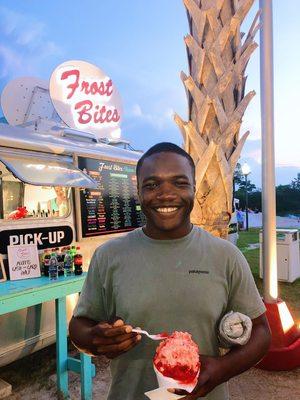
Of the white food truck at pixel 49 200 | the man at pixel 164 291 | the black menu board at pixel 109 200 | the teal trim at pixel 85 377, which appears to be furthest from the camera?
the black menu board at pixel 109 200

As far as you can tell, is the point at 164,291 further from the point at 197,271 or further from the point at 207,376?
the point at 207,376

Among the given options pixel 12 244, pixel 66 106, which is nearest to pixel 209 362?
pixel 12 244

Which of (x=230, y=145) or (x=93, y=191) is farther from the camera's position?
(x=93, y=191)

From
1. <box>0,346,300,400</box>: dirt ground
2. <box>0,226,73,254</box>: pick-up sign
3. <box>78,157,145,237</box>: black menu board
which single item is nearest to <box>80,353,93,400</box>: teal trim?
<box>0,346,300,400</box>: dirt ground

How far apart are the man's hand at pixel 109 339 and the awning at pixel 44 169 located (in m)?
2.50

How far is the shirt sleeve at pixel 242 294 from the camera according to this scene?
1.56 metres

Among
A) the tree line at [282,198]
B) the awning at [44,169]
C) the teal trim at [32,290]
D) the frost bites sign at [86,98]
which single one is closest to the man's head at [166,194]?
the teal trim at [32,290]

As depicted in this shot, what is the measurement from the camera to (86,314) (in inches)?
63.1

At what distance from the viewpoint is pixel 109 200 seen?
17.2ft

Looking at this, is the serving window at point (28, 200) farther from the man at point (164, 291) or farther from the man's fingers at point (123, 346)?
the man's fingers at point (123, 346)

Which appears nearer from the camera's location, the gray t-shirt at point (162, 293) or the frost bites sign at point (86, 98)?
the gray t-shirt at point (162, 293)

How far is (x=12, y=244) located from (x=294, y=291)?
693 cm

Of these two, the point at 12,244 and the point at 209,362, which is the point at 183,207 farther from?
the point at 12,244

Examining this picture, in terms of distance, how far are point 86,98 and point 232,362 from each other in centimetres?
537
